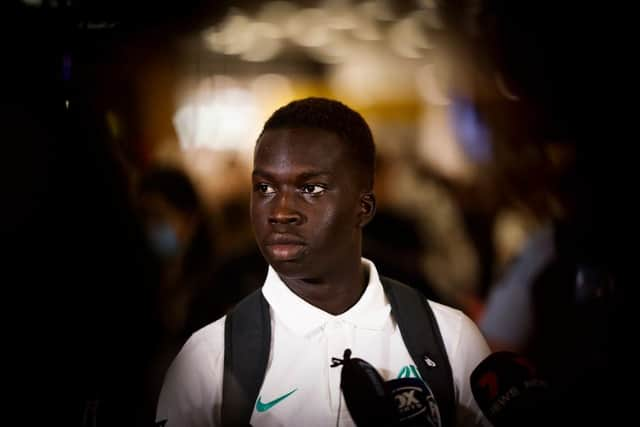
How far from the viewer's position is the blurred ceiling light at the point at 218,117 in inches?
75.2

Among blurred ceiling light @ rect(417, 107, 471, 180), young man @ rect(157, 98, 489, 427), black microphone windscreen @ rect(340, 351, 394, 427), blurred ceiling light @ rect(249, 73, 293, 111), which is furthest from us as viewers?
blurred ceiling light @ rect(417, 107, 471, 180)

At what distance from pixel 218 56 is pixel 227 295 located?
28.7 inches

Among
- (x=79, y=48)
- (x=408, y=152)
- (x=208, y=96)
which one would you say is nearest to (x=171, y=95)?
(x=208, y=96)

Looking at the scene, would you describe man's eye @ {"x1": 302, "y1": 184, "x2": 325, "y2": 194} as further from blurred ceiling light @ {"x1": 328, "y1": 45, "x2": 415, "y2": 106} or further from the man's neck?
blurred ceiling light @ {"x1": 328, "y1": 45, "x2": 415, "y2": 106}

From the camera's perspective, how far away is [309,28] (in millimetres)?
1983

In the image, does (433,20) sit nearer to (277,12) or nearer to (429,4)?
(429,4)

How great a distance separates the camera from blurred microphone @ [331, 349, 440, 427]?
145 centimetres

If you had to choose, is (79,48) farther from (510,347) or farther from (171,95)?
(510,347)

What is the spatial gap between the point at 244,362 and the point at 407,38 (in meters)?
1.10

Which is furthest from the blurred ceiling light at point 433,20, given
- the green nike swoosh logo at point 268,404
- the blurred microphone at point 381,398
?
the green nike swoosh logo at point 268,404

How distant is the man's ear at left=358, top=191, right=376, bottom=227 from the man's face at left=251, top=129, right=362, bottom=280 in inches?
1.8

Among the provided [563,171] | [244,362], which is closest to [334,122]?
[244,362]

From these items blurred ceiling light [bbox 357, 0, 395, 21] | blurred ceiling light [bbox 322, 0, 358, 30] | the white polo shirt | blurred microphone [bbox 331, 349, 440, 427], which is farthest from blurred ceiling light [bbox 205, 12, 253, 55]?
blurred microphone [bbox 331, 349, 440, 427]

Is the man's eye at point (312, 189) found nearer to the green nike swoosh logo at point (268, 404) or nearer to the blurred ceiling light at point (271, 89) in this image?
the blurred ceiling light at point (271, 89)
